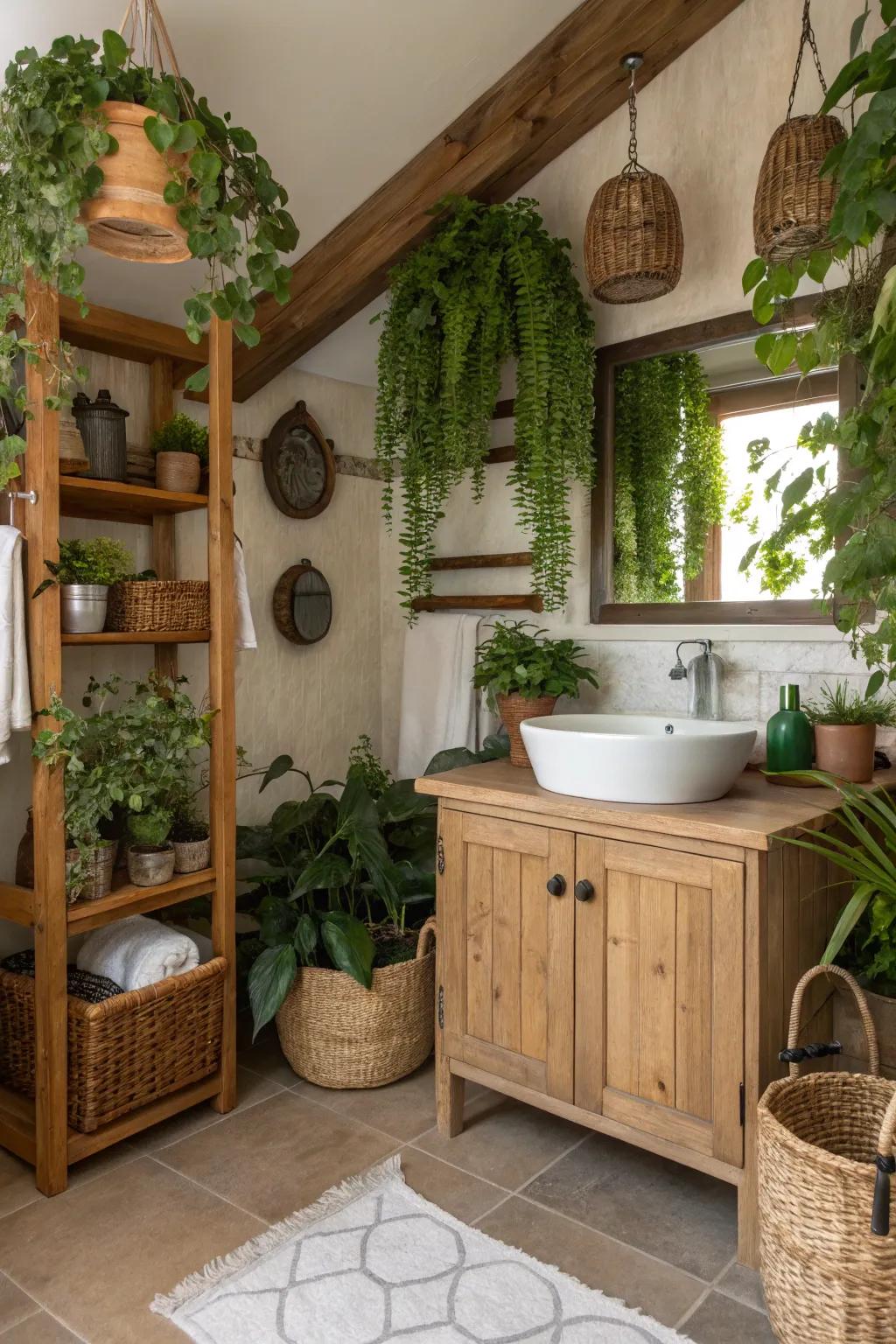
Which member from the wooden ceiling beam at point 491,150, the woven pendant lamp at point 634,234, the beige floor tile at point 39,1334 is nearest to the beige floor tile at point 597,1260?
the beige floor tile at point 39,1334

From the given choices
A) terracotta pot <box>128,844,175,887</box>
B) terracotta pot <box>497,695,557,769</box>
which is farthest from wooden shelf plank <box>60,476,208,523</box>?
terracotta pot <box>497,695,557,769</box>

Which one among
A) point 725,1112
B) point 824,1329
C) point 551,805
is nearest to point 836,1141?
point 725,1112

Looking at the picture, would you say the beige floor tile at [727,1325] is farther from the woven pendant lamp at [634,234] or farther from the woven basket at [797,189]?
the woven pendant lamp at [634,234]

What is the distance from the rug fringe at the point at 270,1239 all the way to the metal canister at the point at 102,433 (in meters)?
1.63

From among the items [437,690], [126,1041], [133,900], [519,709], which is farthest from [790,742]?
[126,1041]

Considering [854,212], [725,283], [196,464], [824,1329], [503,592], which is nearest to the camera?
[824,1329]

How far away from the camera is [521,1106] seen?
2385 millimetres

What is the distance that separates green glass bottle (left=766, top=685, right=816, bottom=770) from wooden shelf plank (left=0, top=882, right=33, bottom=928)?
162cm

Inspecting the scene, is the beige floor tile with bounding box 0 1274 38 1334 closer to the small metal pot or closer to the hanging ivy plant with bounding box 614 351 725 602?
the small metal pot

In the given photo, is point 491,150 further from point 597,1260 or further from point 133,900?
point 597,1260

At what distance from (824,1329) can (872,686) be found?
3.65ft

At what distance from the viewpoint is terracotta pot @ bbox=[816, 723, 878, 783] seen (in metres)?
2.03

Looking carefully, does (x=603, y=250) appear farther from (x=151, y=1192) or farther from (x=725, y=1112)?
(x=151, y=1192)

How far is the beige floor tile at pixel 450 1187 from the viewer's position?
1.94 metres
